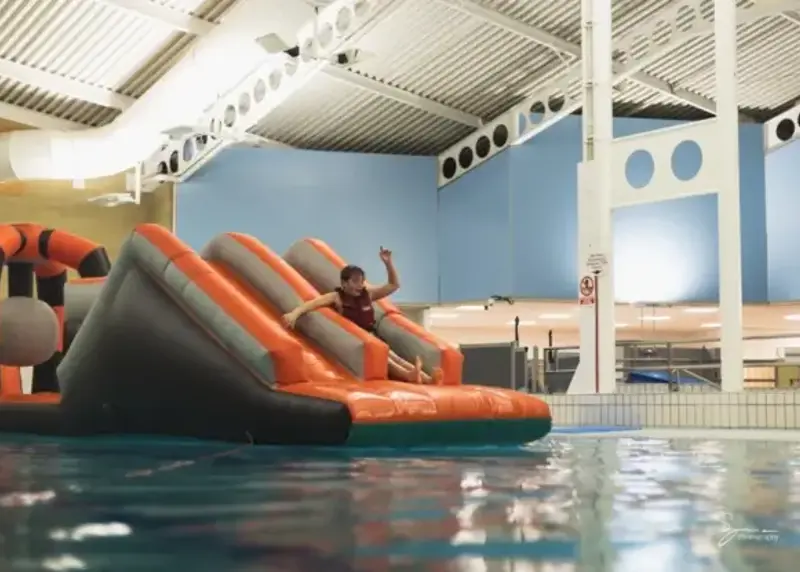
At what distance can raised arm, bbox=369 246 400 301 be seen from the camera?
718 centimetres

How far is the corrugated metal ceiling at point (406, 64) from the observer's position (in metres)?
14.0

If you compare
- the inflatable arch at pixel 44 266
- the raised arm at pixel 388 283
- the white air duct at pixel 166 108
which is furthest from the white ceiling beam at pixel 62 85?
the raised arm at pixel 388 283

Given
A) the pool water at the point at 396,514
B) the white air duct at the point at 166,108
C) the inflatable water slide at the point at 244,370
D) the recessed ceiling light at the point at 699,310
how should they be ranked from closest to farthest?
the pool water at the point at 396,514 < the inflatable water slide at the point at 244,370 < the white air duct at the point at 166,108 < the recessed ceiling light at the point at 699,310

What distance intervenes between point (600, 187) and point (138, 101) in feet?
23.6

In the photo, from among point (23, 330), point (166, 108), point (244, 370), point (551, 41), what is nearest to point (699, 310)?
point (551, 41)

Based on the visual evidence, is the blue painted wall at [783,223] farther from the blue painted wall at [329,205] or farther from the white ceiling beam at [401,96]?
the blue painted wall at [329,205]

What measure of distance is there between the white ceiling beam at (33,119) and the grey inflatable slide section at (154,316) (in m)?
9.82

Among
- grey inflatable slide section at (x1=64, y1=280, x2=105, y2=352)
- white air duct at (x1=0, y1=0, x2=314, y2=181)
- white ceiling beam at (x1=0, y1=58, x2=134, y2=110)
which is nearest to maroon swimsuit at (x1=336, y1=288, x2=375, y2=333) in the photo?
grey inflatable slide section at (x1=64, y1=280, x2=105, y2=352)

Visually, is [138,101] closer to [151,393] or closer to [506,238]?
[506,238]

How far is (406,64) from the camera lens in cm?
1574

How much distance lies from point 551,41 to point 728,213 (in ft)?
21.3

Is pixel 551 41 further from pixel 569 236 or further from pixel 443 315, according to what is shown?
pixel 443 315

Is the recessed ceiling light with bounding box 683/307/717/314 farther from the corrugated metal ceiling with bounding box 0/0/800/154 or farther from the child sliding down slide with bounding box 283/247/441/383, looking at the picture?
the child sliding down slide with bounding box 283/247/441/383

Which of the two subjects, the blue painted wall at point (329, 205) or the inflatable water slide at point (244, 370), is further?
the blue painted wall at point (329, 205)
